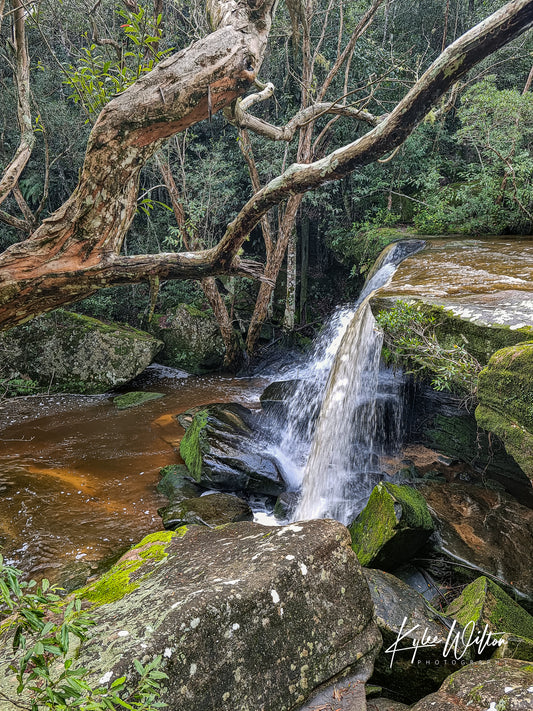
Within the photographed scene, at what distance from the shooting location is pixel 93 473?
639cm

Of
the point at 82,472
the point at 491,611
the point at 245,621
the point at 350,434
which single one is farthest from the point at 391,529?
the point at 82,472

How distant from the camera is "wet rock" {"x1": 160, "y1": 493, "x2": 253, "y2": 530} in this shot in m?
4.95

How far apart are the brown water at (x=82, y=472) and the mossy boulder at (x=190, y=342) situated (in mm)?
1434

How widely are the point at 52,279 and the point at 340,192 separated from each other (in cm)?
1092

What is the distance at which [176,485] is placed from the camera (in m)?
5.93

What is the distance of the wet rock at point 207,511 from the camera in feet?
16.2

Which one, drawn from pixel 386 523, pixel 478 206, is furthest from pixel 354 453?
pixel 478 206

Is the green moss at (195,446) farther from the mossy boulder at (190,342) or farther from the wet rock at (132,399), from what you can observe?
the mossy boulder at (190,342)

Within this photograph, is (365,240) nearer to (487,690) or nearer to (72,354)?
(72,354)

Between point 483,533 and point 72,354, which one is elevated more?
point 72,354

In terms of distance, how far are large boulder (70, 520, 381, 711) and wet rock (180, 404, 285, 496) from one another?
345 cm

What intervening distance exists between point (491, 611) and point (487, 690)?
109 centimetres

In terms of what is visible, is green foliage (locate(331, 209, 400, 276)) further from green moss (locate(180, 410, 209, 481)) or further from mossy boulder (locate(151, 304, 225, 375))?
green moss (locate(180, 410, 209, 481))

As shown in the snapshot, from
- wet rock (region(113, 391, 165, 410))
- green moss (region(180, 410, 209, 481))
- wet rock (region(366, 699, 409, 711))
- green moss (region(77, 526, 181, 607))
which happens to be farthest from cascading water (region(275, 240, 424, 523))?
wet rock (region(113, 391, 165, 410))
